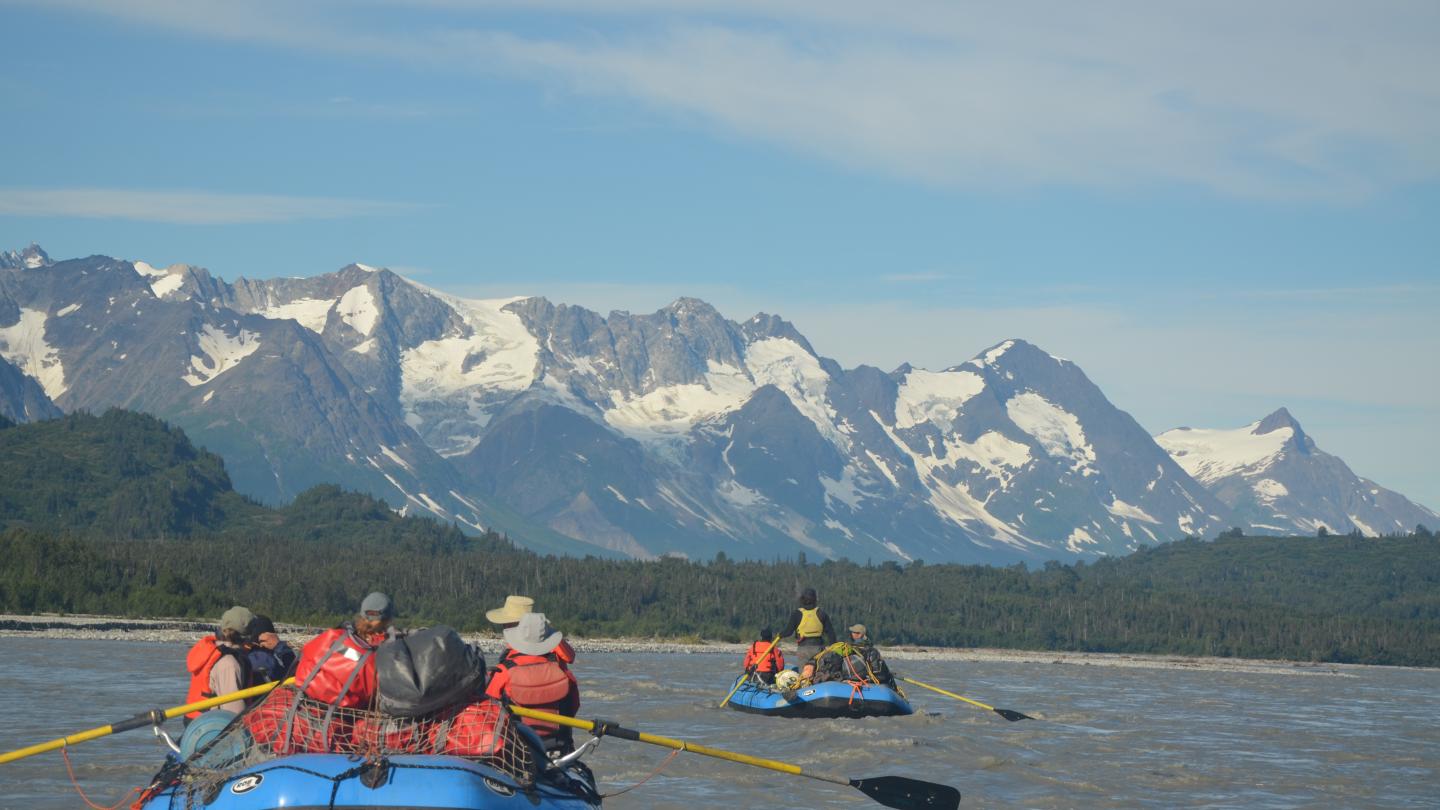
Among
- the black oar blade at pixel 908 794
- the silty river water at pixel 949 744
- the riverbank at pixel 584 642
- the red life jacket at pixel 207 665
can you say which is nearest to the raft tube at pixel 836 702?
the silty river water at pixel 949 744

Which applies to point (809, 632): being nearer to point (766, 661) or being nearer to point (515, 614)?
point (766, 661)

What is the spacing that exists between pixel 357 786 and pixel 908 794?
11115mm

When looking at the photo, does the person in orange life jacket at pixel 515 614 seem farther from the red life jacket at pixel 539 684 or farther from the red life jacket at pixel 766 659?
the red life jacket at pixel 766 659

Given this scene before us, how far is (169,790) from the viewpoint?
2220 cm

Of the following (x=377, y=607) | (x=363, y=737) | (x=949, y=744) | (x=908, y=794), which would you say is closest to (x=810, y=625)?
(x=949, y=744)

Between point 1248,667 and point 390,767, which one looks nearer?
point 390,767

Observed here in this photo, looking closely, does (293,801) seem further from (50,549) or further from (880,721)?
(50,549)

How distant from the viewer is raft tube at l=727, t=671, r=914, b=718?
200 feet

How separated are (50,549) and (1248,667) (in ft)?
396

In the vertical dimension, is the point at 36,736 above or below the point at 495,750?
below

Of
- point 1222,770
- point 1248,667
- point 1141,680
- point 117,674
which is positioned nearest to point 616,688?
point 117,674

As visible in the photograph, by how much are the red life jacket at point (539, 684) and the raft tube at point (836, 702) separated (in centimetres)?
3512

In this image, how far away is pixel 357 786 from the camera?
2000 cm

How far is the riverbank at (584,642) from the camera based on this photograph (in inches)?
5187
